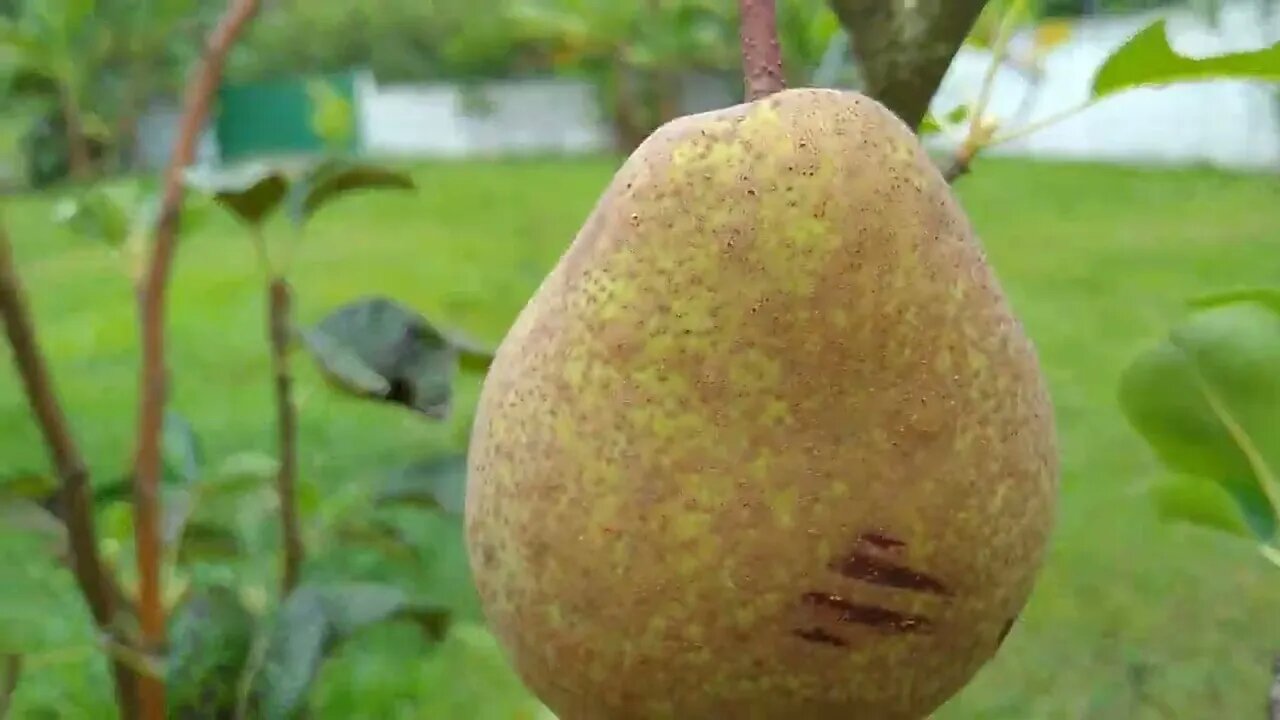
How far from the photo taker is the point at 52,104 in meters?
4.67

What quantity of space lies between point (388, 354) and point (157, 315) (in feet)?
0.37

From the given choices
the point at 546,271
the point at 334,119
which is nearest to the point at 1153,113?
the point at 546,271

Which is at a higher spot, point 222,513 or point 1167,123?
point 222,513

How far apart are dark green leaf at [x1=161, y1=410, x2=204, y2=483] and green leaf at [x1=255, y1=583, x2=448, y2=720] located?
158mm

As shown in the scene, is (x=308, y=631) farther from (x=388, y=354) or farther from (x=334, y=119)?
(x=334, y=119)

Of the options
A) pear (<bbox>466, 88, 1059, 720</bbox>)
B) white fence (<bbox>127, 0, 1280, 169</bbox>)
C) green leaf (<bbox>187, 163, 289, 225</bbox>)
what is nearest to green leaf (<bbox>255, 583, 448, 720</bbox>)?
green leaf (<bbox>187, 163, 289, 225</bbox>)

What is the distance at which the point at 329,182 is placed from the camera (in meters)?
0.70

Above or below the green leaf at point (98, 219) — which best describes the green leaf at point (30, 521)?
below

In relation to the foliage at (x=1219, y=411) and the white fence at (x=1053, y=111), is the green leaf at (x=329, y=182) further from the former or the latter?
the white fence at (x=1053, y=111)

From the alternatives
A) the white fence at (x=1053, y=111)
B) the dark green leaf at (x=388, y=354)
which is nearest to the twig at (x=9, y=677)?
the dark green leaf at (x=388, y=354)

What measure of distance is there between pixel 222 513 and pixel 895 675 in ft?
3.09

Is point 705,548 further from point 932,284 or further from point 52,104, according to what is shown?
point 52,104

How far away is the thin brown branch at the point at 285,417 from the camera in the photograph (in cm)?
69

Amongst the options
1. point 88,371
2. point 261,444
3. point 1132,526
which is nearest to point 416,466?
point 1132,526
